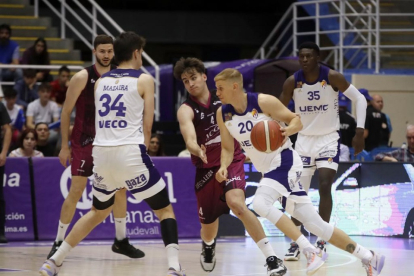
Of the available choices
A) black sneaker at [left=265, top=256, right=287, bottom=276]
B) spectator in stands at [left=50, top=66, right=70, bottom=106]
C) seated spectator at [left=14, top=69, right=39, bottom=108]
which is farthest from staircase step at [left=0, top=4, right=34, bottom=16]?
black sneaker at [left=265, top=256, right=287, bottom=276]

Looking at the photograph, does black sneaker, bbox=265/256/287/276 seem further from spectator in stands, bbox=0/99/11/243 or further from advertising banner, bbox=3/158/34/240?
advertising banner, bbox=3/158/34/240

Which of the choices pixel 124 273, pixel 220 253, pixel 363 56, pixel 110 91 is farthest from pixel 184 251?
pixel 363 56

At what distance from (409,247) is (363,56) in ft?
29.7

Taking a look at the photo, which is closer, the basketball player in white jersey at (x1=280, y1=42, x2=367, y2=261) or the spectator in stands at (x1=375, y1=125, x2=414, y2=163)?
the basketball player in white jersey at (x1=280, y1=42, x2=367, y2=261)

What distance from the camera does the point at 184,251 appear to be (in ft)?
33.9

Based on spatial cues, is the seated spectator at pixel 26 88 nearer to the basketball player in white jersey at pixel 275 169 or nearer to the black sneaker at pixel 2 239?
the black sneaker at pixel 2 239

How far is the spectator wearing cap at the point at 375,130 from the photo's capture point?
591 inches

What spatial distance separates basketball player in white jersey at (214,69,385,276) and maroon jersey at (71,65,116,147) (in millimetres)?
1934

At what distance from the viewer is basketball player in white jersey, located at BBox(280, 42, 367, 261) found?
31.2 feet

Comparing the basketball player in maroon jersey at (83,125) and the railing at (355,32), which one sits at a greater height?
the railing at (355,32)

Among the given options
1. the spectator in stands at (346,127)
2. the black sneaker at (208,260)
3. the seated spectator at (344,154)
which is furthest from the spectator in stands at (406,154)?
the black sneaker at (208,260)

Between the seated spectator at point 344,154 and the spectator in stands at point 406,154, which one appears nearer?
the spectator in stands at point 406,154

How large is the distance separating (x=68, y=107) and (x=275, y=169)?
2.48 meters

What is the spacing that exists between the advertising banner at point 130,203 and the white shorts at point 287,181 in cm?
458
